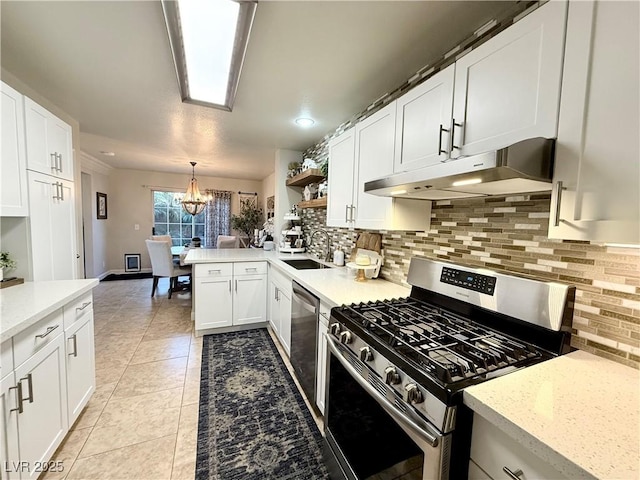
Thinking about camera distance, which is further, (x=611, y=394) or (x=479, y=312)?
(x=479, y=312)

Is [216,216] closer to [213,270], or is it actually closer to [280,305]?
[213,270]

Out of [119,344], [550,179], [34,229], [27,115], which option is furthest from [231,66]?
[119,344]

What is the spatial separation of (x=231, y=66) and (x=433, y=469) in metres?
2.25

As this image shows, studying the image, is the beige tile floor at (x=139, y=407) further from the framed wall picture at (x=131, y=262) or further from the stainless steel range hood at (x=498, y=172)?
the framed wall picture at (x=131, y=262)

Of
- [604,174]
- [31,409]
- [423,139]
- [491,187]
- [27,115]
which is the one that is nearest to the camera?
[604,174]

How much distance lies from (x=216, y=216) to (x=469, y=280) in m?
6.34

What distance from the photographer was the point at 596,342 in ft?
3.18

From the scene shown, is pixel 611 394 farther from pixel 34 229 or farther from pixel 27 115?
pixel 27 115

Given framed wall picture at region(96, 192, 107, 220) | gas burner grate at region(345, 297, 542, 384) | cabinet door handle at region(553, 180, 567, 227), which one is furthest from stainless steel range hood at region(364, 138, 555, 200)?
framed wall picture at region(96, 192, 107, 220)

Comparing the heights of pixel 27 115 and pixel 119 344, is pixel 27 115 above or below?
above

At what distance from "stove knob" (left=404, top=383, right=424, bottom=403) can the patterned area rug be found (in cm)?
97

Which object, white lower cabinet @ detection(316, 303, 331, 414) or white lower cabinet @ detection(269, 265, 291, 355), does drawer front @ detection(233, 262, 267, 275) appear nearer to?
white lower cabinet @ detection(269, 265, 291, 355)

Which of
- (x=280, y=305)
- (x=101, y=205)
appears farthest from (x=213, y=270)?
(x=101, y=205)

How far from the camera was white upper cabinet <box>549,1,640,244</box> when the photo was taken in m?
0.71
